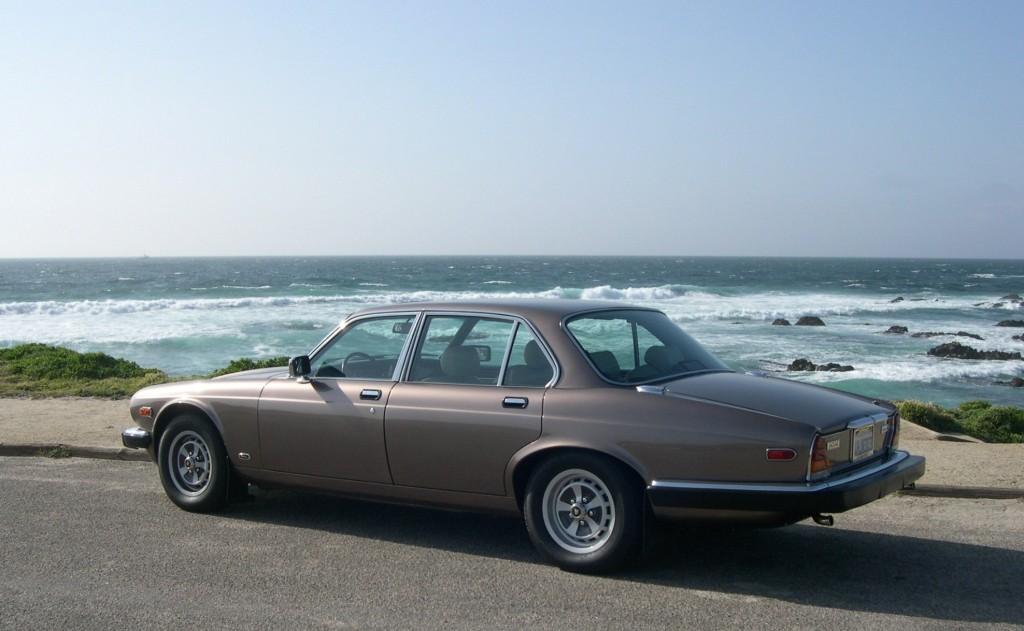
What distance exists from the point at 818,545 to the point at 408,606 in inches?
106

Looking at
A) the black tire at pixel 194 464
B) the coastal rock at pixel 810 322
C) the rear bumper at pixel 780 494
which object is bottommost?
the coastal rock at pixel 810 322

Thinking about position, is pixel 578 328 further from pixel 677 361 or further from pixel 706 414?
pixel 706 414

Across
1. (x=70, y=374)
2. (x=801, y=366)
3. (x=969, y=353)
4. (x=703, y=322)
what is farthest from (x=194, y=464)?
(x=703, y=322)

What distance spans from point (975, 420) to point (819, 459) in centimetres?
944

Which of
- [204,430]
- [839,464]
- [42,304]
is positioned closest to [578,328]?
[839,464]

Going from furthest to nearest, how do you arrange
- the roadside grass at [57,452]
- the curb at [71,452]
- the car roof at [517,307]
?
the roadside grass at [57,452] < the curb at [71,452] < the car roof at [517,307]

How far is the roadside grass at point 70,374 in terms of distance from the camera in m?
13.7

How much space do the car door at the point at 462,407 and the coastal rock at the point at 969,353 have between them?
27.7 meters

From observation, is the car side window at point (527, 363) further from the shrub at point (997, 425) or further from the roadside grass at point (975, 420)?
the shrub at point (997, 425)

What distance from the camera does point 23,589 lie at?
532 cm

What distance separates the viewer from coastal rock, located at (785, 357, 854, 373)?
85.6ft

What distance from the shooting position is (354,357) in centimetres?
673

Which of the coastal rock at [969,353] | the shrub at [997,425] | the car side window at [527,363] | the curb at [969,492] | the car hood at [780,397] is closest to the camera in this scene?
the car hood at [780,397]

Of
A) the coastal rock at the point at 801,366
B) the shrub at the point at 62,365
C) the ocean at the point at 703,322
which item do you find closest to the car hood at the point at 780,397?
the ocean at the point at 703,322
